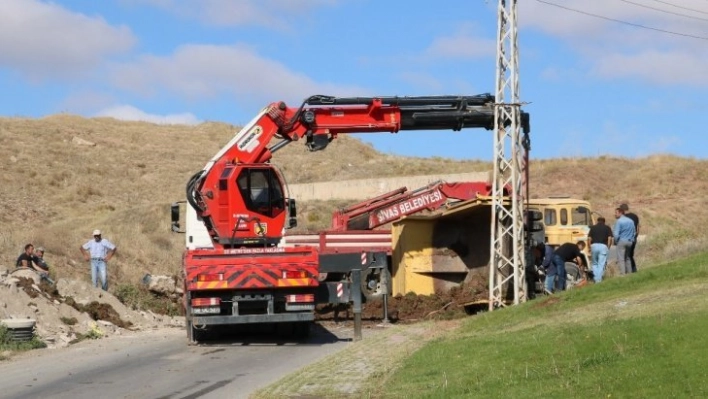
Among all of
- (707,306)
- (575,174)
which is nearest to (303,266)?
(707,306)

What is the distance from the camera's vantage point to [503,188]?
23469mm

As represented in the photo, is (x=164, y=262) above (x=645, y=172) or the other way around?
the other way around

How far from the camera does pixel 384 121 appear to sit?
2342cm

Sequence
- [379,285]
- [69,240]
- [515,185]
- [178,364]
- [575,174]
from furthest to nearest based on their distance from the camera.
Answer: [575,174] < [69,240] < [379,285] < [515,185] < [178,364]

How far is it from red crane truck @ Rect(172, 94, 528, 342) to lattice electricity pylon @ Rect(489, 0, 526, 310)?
2.72ft

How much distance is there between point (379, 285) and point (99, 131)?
228 feet

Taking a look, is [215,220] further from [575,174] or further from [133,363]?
[575,174]

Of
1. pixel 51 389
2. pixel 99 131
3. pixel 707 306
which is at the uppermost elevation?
pixel 99 131

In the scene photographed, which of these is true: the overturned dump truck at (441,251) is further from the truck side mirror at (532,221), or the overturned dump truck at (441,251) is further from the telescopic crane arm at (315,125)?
the telescopic crane arm at (315,125)

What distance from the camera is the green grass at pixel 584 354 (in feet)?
33.4

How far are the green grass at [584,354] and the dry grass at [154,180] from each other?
58.1 feet

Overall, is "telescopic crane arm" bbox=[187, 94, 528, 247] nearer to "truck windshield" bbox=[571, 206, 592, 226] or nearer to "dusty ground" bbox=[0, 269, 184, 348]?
"dusty ground" bbox=[0, 269, 184, 348]

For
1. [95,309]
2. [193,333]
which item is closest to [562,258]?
[193,333]

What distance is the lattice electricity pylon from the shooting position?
22.6m
